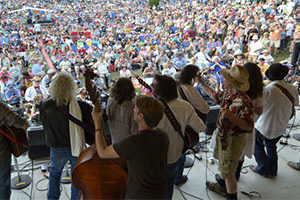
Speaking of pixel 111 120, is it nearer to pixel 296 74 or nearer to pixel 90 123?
pixel 90 123

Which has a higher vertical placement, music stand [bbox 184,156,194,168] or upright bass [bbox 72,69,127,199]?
upright bass [bbox 72,69,127,199]

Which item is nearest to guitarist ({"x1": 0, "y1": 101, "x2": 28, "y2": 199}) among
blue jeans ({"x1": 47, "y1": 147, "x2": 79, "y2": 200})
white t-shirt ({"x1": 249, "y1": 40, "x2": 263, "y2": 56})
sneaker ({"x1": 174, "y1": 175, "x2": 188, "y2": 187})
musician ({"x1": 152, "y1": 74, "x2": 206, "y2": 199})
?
blue jeans ({"x1": 47, "y1": 147, "x2": 79, "y2": 200})

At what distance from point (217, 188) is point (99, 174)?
Answer: 143 cm

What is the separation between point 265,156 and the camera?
2.95m

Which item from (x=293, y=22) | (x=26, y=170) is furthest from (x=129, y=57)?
(x=26, y=170)

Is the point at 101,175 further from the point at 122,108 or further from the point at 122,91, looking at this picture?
the point at 122,91

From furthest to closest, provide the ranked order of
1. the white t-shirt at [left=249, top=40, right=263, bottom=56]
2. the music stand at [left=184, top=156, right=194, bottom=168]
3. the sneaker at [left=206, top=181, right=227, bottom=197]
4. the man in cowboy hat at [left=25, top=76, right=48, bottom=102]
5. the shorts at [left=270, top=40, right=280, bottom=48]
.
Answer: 1. the shorts at [left=270, top=40, right=280, bottom=48]
2. the white t-shirt at [left=249, top=40, right=263, bottom=56]
3. the man in cowboy hat at [left=25, top=76, right=48, bottom=102]
4. the music stand at [left=184, top=156, right=194, bottom=168]
5. the sneaker at [left=206, top=181, right=227, bottom=197]

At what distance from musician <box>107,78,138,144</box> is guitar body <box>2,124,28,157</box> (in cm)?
81

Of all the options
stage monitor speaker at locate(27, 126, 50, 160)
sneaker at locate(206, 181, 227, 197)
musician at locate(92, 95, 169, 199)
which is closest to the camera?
musician at locate(92, 95, 169, 199)

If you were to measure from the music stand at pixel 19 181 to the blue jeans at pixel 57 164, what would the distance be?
0.72m

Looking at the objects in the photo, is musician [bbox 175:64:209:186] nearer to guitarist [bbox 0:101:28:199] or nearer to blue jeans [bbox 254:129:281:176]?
blue jeans [bbox 254:129:281:176]

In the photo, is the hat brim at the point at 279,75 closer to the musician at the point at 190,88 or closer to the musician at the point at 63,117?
the musician at the point at 190,88

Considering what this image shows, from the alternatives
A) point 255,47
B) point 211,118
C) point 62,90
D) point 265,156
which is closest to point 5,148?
point 62,90

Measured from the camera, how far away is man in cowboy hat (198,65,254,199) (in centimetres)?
203
